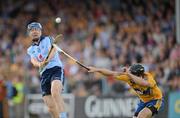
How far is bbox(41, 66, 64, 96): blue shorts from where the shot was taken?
16.6 meters

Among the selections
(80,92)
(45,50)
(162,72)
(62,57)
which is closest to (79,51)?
(62,57)

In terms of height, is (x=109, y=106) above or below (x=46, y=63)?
below

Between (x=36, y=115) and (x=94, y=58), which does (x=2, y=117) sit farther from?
(x=94, y=58)

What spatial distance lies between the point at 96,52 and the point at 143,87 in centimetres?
918

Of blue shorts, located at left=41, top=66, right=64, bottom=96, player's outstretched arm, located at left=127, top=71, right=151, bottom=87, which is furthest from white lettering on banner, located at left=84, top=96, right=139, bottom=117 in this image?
blue shorts, located at left=41, top=66, right=64, bottom=96

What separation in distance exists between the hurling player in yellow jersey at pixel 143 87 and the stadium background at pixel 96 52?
4.98 m

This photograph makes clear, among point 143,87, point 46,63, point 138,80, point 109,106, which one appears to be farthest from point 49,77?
point 109,106

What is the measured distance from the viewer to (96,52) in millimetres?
25875

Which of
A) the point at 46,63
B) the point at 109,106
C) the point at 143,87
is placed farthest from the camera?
the point at 109,106

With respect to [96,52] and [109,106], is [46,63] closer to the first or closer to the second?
[109,106]

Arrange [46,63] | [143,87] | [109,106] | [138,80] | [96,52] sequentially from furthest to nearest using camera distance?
[96,52] → [109,106] → [143,87] → [46,63] → [138,80]

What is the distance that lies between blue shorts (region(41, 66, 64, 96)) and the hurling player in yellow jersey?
1.27 metres

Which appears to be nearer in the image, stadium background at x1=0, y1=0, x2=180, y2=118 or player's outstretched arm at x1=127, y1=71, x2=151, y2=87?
player's outstretched arm at x1=127, y1=71, x2=151, y2=87

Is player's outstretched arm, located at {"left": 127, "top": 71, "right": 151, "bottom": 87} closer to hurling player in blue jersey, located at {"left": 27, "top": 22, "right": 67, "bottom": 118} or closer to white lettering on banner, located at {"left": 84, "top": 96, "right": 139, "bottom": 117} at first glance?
hurling player in blue jersey, located at {"left": 27, "top": 22, "right": 67, "bottom": 118}
